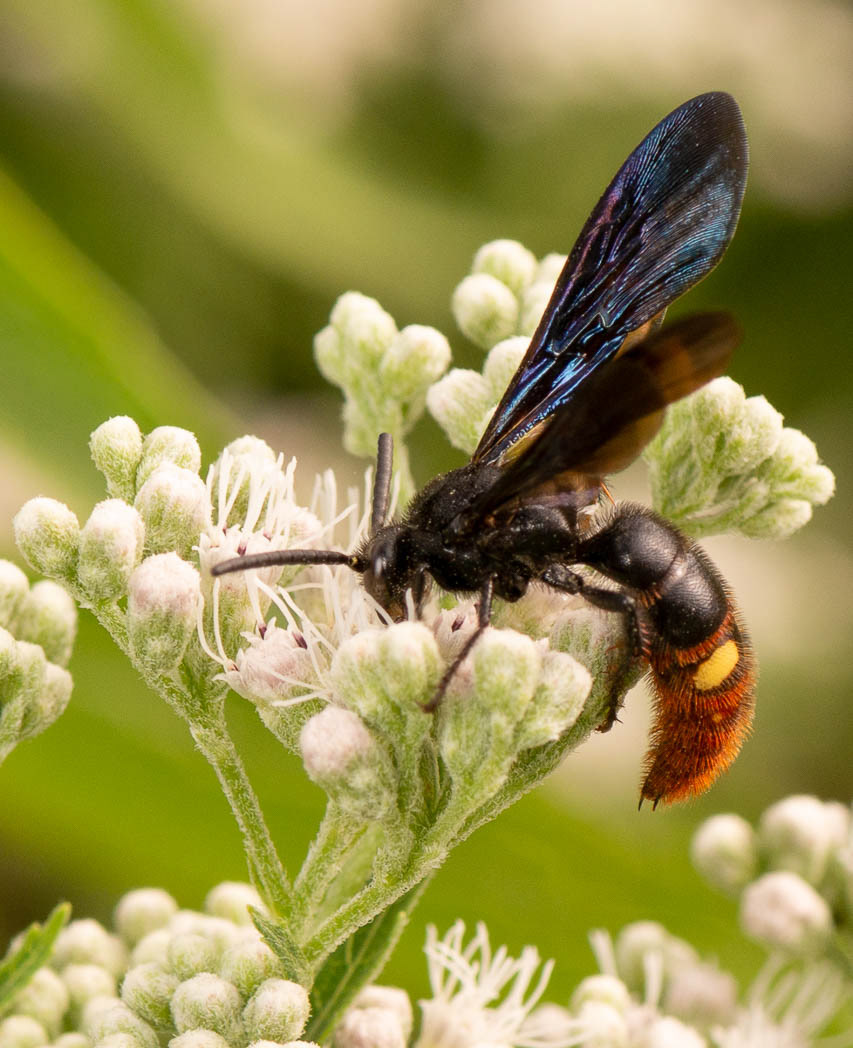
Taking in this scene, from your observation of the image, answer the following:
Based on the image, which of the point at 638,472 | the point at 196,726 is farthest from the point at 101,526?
the point at 638,472

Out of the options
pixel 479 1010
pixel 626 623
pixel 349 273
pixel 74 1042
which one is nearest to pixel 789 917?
pixel 479 1010

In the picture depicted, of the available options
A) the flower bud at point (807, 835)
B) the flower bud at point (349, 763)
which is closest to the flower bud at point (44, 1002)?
the flower bud at point (349, 763)

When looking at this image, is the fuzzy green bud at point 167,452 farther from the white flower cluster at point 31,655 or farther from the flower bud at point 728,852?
the flower bud at point 728,852

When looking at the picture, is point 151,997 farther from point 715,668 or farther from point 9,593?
point 715,668

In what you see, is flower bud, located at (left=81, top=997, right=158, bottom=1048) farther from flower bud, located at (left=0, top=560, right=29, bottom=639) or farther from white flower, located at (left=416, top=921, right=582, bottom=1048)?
flower bud, located at (left=0, top=560, right=29, bottom=639)

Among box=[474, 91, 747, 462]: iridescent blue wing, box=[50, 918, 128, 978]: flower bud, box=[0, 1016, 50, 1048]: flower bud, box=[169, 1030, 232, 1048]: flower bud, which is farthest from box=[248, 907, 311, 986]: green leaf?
box=[474, 91, 747, 462]: iridescent blue wing

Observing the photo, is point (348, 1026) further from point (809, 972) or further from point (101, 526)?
point (809, 972)
